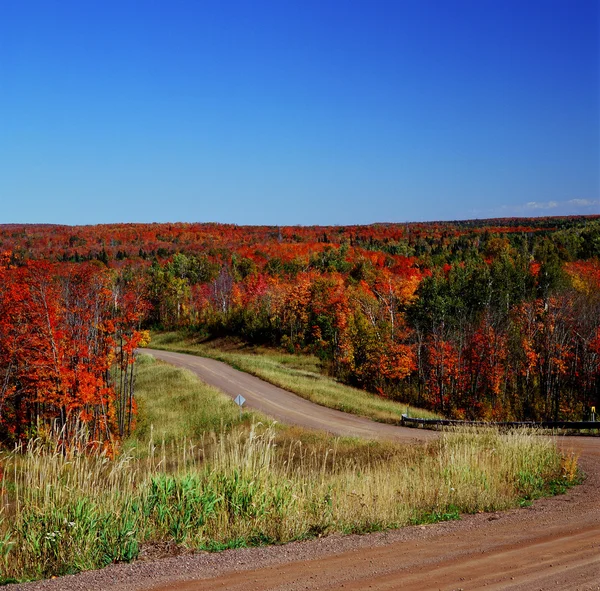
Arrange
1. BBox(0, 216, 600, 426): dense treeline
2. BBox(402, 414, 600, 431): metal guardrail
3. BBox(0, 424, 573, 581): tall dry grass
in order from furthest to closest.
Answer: BBox(0, 216, 600, 426): dense treeline → BBox(402, 414, 600, 431): metal guardrail → BBox(0, 424, 573, 581): tall dry grass

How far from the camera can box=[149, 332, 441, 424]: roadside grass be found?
3810 centimetres

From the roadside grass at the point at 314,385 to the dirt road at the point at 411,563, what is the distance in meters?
24.2

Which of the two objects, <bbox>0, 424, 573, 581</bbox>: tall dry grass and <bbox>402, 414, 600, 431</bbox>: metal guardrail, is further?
<bbox>402, 414, 600, 431</bbox>: metal guardrail

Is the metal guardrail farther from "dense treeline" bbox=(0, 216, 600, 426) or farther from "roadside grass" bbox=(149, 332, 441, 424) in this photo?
"dense treeline" bbox=(0, 216, 600, 426)

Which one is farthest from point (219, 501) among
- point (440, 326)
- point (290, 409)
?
point (440, 326)

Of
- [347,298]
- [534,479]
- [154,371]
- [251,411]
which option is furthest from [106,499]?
[347,298]

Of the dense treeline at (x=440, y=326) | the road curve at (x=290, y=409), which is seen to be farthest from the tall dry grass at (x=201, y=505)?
the dense treeline at (x=440, y=326)

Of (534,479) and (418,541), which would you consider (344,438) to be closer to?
(534,479)

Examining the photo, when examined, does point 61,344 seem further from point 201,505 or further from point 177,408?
point 201,505

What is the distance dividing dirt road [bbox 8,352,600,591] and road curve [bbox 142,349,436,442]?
1637 cm

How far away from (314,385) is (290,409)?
829cm

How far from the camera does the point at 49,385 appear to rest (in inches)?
1177

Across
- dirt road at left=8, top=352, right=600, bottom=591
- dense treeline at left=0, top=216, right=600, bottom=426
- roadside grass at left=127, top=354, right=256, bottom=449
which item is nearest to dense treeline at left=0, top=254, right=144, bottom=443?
roadside grass at left=127, top=354, right=256, bottom=449

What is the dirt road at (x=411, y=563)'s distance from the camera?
7715 mm
